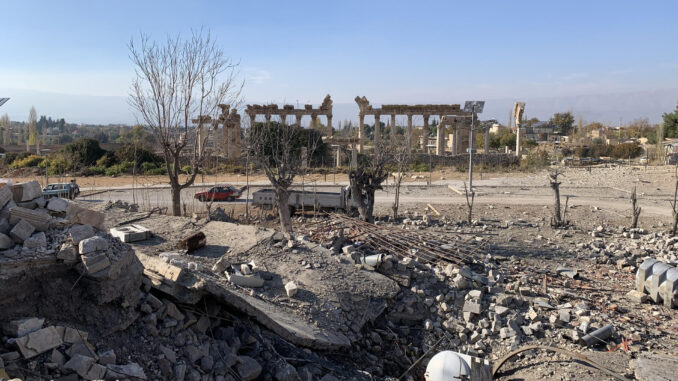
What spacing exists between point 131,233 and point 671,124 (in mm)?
48573

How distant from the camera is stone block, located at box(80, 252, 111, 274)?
587 cm

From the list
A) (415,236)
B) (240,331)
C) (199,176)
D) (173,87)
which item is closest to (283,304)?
(240,331)

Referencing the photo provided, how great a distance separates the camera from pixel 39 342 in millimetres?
5008

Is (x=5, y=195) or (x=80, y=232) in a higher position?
(x=5, y=195)

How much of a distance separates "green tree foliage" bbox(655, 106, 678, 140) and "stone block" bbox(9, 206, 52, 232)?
50.3 meters

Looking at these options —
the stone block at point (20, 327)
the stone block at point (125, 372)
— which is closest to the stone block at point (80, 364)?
the stone block at point (125, 372)

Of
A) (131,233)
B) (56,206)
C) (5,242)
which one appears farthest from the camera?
(131,233)

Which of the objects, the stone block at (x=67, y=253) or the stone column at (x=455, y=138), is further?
the stone column at (x=455, y=138)

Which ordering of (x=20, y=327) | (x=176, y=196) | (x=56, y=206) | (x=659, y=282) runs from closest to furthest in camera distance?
1. (x=20, y=327)
2. (x=56, y=206)
3. (x=659, y=282)
4. (x=176, y=196)

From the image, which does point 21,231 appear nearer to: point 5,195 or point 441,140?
point 5,195

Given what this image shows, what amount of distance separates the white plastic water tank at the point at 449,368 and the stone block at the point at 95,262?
465 cm

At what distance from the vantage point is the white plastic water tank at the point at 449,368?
695cm

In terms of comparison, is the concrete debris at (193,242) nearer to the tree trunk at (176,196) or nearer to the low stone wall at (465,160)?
the tree trunk at (176,196)

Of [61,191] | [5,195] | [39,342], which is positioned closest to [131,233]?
[5,195]
